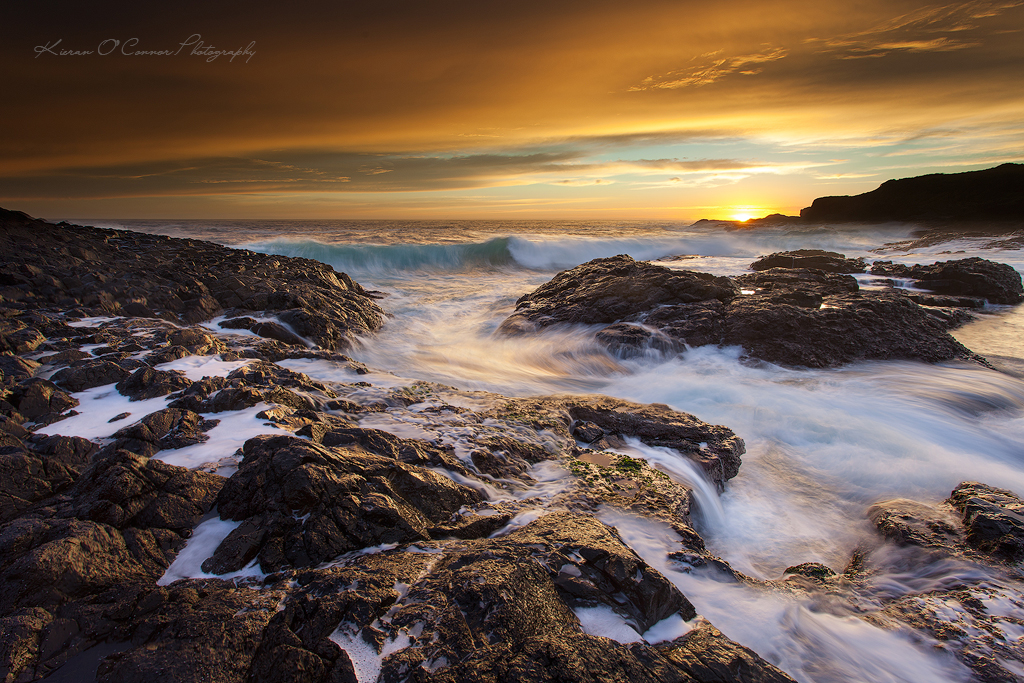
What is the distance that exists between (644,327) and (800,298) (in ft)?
10.0

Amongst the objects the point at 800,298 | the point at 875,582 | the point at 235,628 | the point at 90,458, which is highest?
the point at 800,298

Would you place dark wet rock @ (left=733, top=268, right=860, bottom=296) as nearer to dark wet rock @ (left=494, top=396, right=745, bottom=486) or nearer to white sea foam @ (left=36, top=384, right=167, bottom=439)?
dark wet rock @ (left=494, top=396, right=745, bottom=486)

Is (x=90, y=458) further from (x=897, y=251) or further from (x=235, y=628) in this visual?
(x=897, y=251)

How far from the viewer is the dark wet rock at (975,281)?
11.8 m

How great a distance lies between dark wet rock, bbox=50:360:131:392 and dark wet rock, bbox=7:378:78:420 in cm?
22

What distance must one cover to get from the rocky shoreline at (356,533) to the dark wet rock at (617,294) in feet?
14.1

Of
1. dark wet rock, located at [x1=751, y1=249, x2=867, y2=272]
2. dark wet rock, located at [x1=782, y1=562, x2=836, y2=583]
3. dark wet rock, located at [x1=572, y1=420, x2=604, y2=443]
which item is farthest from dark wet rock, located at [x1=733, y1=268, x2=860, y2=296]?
dark wet rock, located at [x1=782, y1=562, x2=836, y2=583]

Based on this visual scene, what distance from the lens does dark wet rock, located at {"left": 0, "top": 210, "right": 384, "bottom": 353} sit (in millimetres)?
7246

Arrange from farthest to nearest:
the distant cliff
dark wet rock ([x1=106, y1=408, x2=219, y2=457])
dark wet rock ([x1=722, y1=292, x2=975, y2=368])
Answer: the distant cliff < dark wet rock ([x1=722, y1=292, x2=975, y2=368]) < dark wet rock ([x1=106, y1=408, x2=219, y2=457])

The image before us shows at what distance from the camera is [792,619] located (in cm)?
270

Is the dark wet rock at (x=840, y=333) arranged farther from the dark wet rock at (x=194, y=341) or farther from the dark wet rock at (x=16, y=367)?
the dark wet rock at (x=16, y=367)

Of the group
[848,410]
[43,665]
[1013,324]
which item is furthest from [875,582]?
[1013,324]

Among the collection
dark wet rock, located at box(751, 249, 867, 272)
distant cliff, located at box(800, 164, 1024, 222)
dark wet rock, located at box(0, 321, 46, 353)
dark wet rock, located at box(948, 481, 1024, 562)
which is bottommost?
dark wet rock, located at box(948, 481, 1024, 562)

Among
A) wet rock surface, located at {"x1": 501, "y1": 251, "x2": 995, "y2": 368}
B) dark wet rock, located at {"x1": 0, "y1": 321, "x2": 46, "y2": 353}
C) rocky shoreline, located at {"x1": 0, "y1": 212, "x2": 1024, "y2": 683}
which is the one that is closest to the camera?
rocky shoreline, located at {"x1": 0, "y1": 212, "x2": 1024, "y2": 683}
